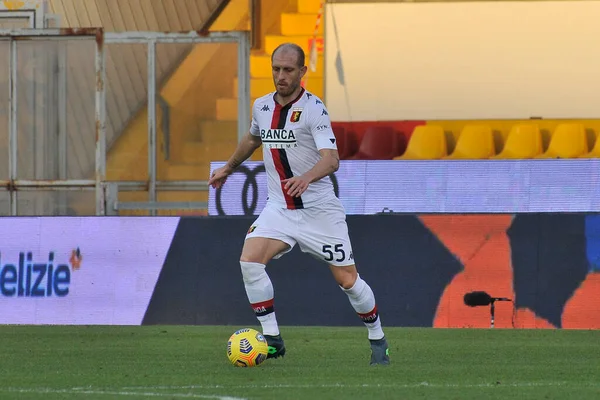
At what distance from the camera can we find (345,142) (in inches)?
752

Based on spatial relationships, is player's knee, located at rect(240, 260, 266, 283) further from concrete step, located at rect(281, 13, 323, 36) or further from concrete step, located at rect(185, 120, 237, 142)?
concrete step, located at rect(281, 13, 323, 36)

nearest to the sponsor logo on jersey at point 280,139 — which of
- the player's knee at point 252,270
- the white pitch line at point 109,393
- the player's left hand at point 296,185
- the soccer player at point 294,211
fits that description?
the soccer player at point 294,211

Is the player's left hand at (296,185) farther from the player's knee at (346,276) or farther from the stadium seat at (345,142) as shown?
the stadium seat at (345,142)

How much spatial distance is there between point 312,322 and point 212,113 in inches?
193

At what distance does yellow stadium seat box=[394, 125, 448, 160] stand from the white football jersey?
9049 millimetres

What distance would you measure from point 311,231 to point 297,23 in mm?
12148

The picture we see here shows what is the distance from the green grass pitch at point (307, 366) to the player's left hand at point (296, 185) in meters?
1.10

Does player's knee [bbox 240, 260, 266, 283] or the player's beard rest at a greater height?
the player's beard

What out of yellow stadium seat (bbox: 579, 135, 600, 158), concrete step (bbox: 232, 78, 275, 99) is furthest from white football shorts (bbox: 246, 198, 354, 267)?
concrete step (bbox: 232, 78, 275, 99)

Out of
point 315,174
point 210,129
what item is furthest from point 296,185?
point 210,129

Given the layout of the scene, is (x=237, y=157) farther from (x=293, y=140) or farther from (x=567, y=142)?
(x=567, y=142)

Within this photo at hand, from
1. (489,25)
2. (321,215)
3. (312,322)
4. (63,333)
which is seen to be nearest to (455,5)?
(489,25)

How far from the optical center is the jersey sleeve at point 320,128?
29.6ft

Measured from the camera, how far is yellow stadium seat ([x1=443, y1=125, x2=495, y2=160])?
1828 cm
